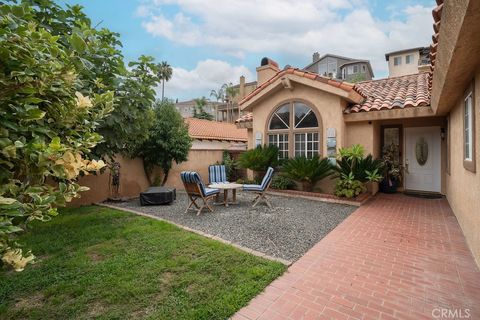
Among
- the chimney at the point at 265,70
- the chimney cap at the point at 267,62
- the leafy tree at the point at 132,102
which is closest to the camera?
the leafy tree at the point at 132,102

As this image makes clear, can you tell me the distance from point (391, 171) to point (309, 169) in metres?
4.10

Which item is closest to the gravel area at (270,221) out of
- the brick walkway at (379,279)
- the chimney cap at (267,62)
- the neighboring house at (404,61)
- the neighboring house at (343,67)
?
the brick walkway at (379,279)

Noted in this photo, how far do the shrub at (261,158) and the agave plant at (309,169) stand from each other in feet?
3.95

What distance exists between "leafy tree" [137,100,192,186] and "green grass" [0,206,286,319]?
22.7ft

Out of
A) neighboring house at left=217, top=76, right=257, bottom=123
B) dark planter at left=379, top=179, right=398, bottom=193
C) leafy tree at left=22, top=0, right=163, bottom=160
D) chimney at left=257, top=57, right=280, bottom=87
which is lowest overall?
dark planter at left=379, top=179, right=398, bottom=193

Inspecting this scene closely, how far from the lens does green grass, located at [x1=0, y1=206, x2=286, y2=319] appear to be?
3.28 m

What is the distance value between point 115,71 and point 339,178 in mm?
8923

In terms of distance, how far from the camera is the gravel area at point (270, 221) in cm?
552

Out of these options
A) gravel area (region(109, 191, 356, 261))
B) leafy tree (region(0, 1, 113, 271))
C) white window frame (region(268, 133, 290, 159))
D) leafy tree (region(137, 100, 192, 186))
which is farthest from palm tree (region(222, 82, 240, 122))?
leafy tree (region(0, 1, 113, 271))

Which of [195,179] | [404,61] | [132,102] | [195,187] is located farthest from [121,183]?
[404,61]

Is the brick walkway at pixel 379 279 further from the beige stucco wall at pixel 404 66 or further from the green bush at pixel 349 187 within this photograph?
the beige stucco wall at pixel 404 66

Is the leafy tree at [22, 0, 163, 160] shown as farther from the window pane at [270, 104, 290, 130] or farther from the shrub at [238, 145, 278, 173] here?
the window pane at [270, 104, 290, 130]

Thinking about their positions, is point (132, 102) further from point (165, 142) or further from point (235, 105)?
point (235, 105)

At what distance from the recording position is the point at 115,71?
5195mm
